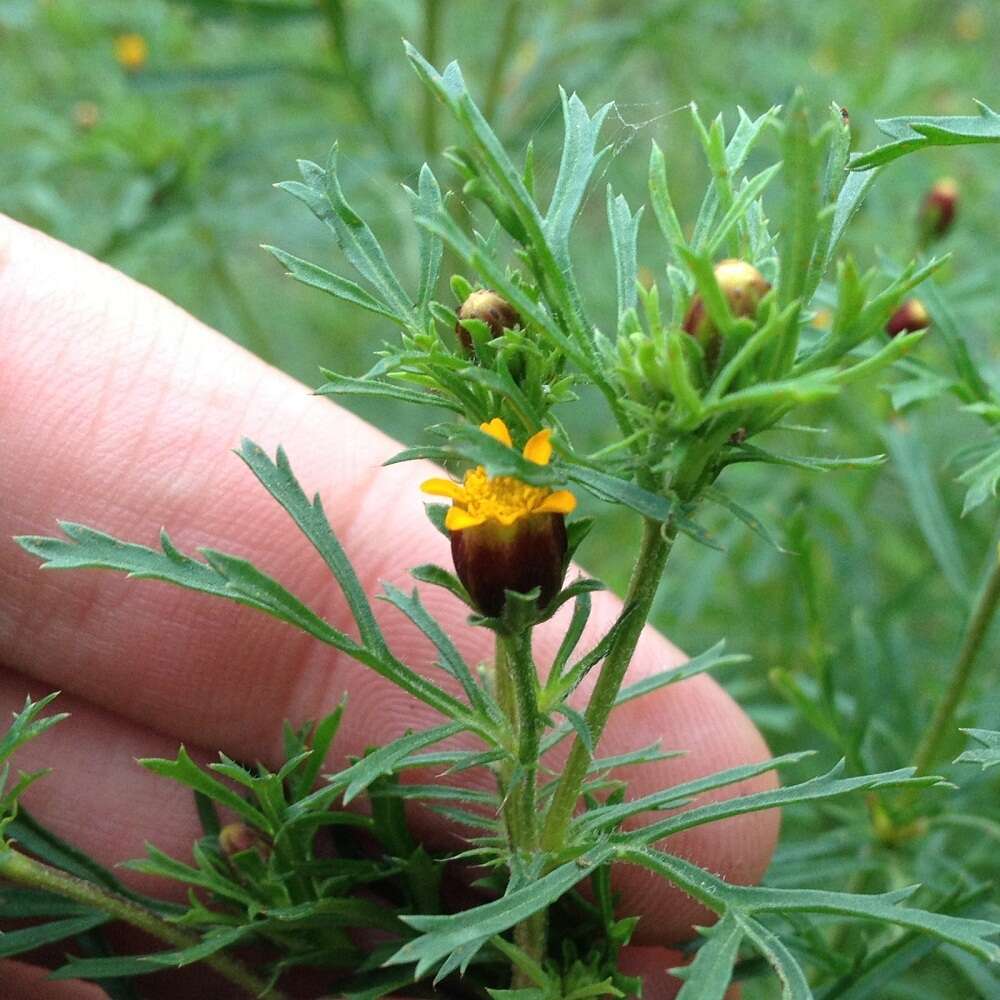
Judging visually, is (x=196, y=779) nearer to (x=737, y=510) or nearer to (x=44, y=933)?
(x=44, y=933)

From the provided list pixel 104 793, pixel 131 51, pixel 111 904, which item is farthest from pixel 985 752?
pixel 131 51

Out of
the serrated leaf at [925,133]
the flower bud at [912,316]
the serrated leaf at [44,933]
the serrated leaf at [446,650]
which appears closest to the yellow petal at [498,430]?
the serrated leaf at [446,650]

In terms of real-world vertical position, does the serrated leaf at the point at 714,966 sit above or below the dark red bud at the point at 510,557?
below

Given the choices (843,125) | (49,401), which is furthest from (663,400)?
(49,401)

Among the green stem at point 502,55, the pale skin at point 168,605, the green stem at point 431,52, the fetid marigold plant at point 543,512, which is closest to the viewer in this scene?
the fetid marigold plant at point 543,512

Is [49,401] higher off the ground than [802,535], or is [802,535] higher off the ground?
[802,535]

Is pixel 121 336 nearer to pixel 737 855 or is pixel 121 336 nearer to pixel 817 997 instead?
pixel 737 855

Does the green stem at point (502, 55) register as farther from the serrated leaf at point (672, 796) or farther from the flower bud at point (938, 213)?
the serrated leaf at point (672, 796)
